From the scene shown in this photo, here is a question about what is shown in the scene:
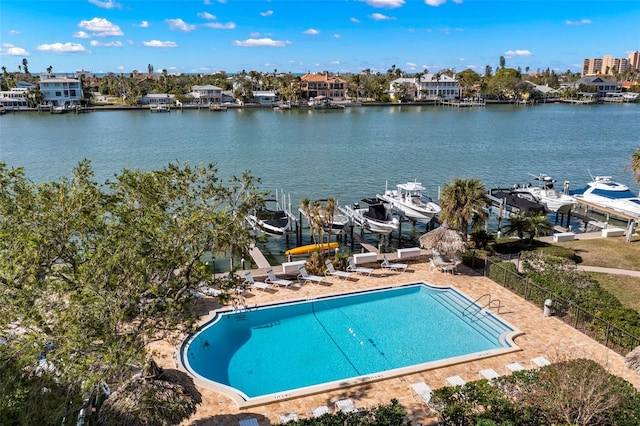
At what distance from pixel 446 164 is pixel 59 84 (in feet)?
389

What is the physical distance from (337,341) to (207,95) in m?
135

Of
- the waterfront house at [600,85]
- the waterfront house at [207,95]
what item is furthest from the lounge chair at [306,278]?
the waterfront house at [600,85]

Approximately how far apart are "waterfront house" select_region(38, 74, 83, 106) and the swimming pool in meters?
137

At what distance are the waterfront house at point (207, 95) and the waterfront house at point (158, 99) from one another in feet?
22.4

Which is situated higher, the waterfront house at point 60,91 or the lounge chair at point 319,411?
the waterfront house at point 60,91

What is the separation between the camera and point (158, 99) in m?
140

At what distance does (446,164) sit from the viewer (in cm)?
5681

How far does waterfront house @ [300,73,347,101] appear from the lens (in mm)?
150000

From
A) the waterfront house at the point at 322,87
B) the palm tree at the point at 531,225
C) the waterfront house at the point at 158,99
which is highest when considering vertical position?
the waterfront house at the point at 322,87

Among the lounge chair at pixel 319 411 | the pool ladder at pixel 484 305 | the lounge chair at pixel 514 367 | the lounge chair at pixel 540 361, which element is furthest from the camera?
the pool ladder at pixel 484 305

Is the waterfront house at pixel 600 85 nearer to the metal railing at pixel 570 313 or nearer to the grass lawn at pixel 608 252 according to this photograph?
the grass lawn at pixel 608 252

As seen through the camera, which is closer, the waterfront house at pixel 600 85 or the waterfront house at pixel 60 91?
the waterfront house at pixel 60 91

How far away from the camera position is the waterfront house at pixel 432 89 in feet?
502

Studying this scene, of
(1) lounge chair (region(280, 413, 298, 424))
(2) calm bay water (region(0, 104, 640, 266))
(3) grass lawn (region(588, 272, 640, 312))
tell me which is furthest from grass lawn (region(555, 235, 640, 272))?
(2) calm bay water (region(0, 104, 640, 266))
